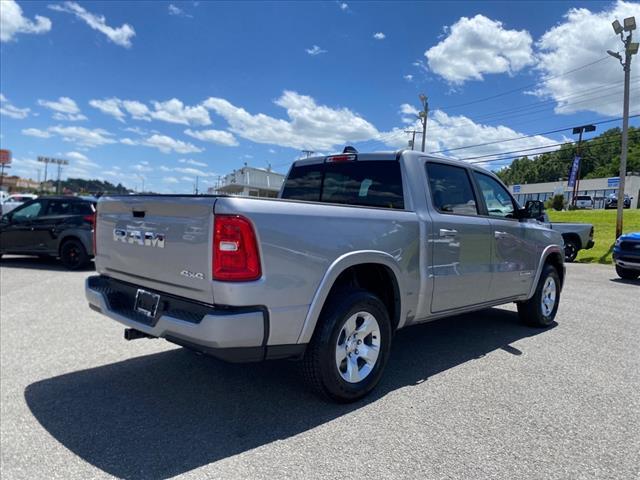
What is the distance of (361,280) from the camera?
3.81 metres

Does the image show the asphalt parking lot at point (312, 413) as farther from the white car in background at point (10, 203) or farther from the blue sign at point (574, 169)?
the blue sign at point (574, 169)

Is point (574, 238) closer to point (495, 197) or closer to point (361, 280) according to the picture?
point (495, 197)

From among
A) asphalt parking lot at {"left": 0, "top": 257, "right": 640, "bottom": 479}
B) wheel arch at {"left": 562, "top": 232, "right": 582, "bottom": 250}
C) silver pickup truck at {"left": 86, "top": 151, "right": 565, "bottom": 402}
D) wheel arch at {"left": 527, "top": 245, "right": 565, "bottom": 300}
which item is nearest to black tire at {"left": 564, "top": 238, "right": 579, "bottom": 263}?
wheel arch at {"left": 562, "top": 232, "right": 582, "bottom": 250}

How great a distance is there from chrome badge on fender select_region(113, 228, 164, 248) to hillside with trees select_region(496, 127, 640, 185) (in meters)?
78.7

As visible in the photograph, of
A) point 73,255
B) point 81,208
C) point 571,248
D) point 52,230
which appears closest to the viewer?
point 73,255

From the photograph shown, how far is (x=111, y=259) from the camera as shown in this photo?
3.72 metres

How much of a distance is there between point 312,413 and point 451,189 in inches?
100

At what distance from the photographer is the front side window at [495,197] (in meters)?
5.04

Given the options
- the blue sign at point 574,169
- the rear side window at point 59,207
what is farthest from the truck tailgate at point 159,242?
the blue sign at point 574,169

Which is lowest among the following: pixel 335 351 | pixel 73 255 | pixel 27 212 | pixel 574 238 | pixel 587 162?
pixel 73 255

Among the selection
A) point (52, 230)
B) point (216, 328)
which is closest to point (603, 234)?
point (52, 230)

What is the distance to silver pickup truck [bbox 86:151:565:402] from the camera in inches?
109

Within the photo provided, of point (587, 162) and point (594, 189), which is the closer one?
point (594, 189)

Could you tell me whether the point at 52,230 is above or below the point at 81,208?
below
